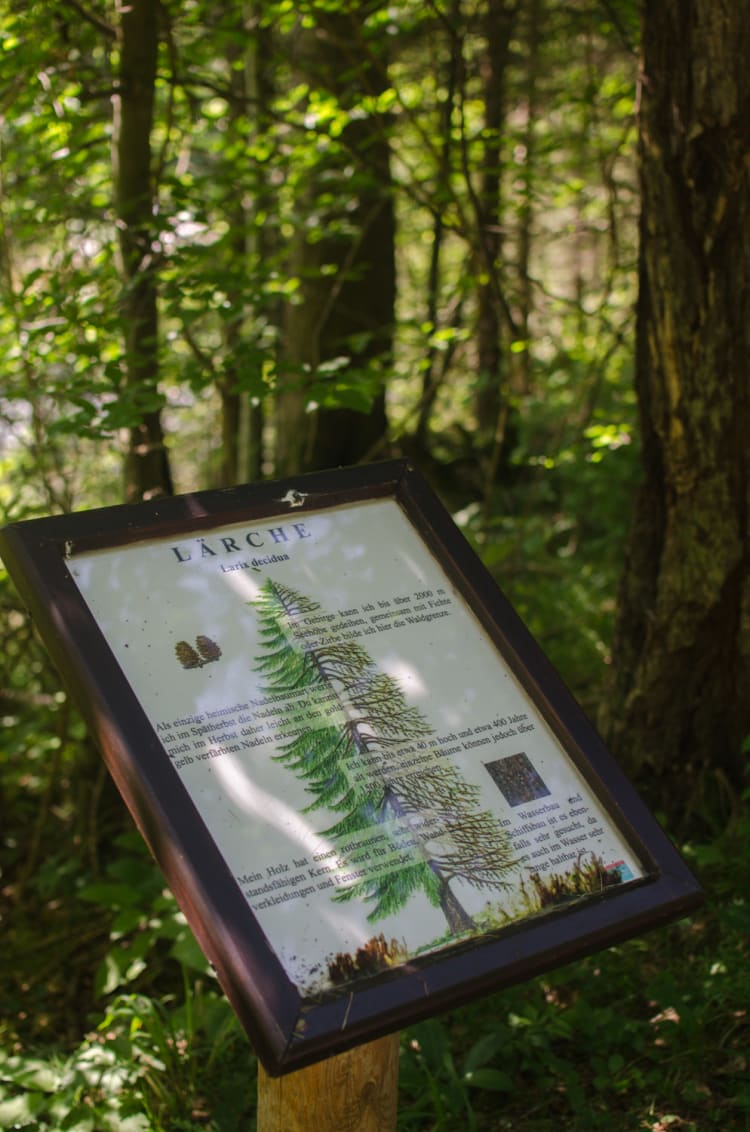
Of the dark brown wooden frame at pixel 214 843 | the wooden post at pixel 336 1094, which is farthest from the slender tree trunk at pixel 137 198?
the wooden post at pixel 336 1094

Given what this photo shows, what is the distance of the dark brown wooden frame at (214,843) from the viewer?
148 centimetres

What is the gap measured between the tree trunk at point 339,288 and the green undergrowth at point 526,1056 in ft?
8.10

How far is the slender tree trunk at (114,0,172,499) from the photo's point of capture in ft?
11.4

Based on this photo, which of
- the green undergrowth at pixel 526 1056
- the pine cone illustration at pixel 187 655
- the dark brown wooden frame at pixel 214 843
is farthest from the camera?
the green undergrowth at pixel 526 1056

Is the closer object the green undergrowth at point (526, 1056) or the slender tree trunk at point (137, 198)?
the green undergrowth at point (526, 1056)

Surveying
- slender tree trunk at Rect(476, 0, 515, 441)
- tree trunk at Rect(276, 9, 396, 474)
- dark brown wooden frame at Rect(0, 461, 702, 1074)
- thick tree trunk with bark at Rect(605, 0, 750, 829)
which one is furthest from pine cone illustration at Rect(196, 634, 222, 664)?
tree trunk at Rect(276, 9, 396, 474)

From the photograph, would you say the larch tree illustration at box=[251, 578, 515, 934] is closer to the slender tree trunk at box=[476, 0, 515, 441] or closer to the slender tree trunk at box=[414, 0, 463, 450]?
the slender tree trunk at box=[414, 0, 463, 450]

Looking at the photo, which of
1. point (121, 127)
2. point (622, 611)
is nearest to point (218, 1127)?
point (622, 611)

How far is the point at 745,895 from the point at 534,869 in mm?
1562

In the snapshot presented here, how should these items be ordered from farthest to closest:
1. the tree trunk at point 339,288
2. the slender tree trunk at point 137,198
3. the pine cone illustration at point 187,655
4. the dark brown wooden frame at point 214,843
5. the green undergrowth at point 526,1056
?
the tree trunk at point 339,288, the slender tree trunk at point 137,198, the green undergrowth at point 526,1056, the pine cone illustration at point 187,655, the dark brown wooden frame at point 214,843

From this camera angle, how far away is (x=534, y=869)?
1.72 metres

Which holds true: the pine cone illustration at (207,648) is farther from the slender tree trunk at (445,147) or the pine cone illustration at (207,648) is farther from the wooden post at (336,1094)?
the slender tree trunk at (445,147)

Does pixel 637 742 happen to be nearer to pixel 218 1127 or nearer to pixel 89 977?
pixel 218 1127

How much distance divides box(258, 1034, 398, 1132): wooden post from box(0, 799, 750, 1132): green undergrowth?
0.67 metres
